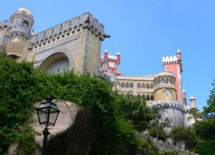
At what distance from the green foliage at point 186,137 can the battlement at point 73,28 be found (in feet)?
48.4

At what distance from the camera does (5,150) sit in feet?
33.9

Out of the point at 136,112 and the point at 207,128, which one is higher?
the point at 136,112

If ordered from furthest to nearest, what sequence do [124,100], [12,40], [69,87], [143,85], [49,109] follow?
[143,85]
[124,100]
[12,40]
[69,87]
[49,109]

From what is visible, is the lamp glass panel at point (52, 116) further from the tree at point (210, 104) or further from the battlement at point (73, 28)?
the tree at point (210, 104)

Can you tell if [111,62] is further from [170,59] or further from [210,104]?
[210,104]

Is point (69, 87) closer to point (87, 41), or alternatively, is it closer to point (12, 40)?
point (87, 41)

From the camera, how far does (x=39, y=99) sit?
1183 centimetres

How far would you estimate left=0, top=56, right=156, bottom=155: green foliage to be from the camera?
10531 millimetres

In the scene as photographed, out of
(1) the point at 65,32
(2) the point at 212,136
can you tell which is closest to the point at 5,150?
(1) the point at 65,32

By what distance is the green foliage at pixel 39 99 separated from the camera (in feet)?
34.6

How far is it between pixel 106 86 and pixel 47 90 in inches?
113

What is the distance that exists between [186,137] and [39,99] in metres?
23.0

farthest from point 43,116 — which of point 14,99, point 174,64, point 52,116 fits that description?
point 174,64

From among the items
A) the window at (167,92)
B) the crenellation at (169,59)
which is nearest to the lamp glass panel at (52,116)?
the window at (167,92)
